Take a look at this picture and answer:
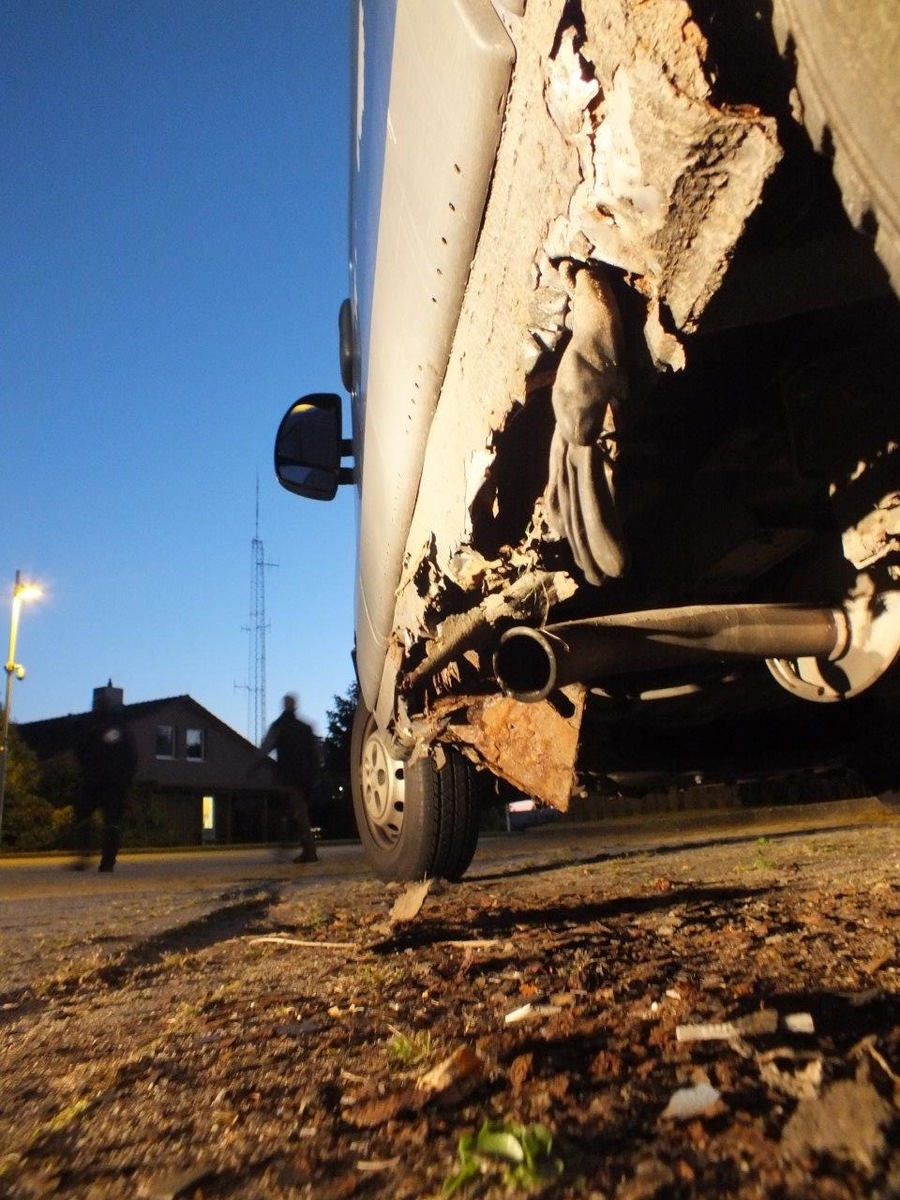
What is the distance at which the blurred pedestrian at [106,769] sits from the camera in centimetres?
843

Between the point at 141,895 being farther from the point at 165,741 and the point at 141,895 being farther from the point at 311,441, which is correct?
the point at 165,741

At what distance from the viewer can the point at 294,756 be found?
8508mm

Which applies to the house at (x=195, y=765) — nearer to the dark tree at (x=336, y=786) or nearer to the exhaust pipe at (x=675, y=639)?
the dark tree at (x=336, y=786)

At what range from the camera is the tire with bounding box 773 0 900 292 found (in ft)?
3.27

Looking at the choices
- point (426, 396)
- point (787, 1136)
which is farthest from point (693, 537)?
point (787, 1136)

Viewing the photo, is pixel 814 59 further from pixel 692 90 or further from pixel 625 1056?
pixel 625 1056

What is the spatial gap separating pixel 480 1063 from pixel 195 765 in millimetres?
36494

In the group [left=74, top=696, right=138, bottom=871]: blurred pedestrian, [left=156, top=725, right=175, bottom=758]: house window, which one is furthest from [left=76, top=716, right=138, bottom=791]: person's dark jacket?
[left=156, top=725, right=175, bottom=758]: house window

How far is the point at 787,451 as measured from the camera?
2.16 m

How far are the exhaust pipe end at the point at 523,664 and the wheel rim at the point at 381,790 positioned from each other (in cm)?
196

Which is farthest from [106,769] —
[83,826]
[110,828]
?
[83,826]

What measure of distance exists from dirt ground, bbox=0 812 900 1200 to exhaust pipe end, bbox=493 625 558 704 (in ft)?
2.18

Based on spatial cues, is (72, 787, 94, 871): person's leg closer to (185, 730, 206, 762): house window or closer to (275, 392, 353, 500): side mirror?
(275, 392, 353, 500): side mirror

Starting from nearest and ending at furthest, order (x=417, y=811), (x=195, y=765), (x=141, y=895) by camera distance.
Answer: (x=417, y=811) → (x=141, y=895) → (x=195, y=765)
